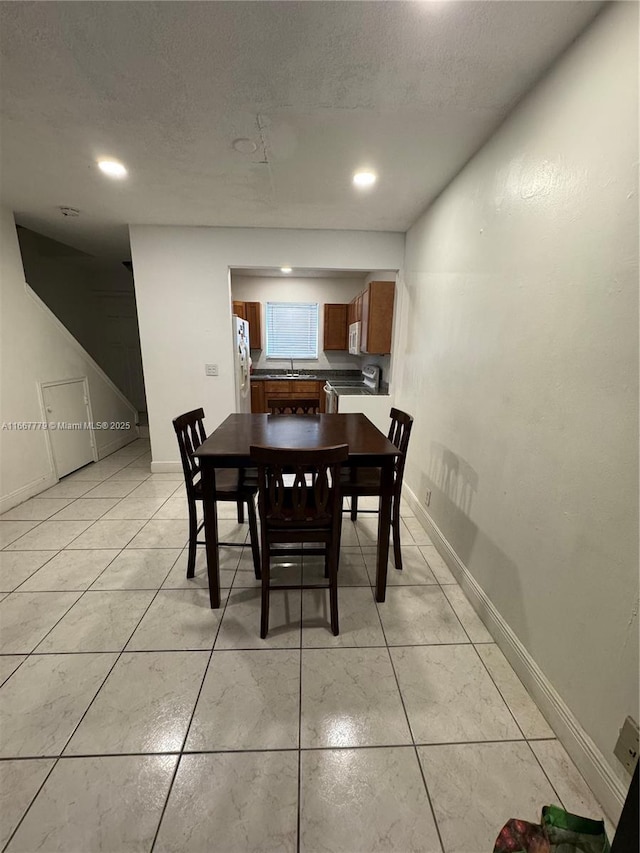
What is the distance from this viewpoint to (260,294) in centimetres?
586

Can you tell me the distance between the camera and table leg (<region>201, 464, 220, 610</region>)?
5.41ft

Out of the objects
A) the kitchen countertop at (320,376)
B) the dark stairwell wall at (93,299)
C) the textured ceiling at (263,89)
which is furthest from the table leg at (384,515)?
the dark stairwell wall at (93,299)

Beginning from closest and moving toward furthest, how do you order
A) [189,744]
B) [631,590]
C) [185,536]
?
1. [631,590]
2. [189,744]
3. [185,536]

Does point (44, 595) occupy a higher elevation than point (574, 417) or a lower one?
lower

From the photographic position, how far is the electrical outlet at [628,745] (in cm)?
91

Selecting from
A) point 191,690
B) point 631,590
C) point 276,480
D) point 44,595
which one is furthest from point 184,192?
point 631,590

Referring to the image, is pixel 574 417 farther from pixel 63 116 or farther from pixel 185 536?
pixel 63 116

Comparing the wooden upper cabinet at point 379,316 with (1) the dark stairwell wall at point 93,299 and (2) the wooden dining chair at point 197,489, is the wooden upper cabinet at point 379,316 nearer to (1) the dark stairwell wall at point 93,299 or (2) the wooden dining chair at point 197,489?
(2) the wooden dining chair at point 197,489

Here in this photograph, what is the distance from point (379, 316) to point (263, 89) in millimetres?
2355

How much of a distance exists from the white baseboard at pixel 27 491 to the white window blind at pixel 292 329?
386 centimetres

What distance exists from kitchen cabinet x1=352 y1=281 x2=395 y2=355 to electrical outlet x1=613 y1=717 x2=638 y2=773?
3259 millimetres

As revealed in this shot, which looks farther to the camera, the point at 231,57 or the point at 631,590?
the point at 231,57

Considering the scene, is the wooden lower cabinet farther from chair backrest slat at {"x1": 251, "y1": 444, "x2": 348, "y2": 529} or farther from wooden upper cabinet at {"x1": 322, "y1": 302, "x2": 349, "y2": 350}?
chair backrest slat at {"x1": 251, "y1": 444, "x2": 348, "y2": 529}

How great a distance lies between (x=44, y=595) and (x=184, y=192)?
2.87 meters
